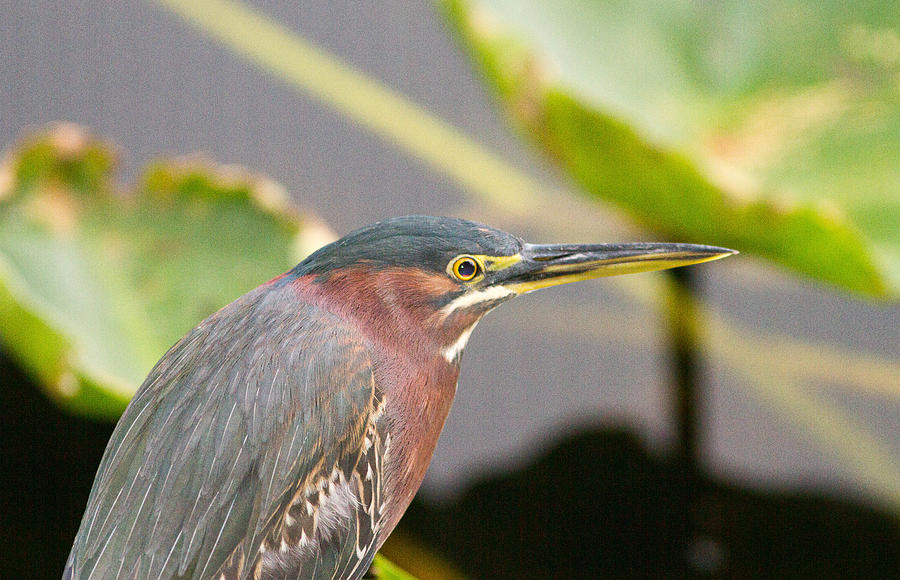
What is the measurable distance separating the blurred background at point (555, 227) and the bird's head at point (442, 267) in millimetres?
596

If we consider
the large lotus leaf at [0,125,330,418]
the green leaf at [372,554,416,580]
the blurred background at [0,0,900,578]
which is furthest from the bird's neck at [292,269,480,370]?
the large lotus leaf at [0,125,330,418]

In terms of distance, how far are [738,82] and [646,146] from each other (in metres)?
0.86

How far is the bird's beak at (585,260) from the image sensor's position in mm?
1349

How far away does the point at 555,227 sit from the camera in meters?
3.13

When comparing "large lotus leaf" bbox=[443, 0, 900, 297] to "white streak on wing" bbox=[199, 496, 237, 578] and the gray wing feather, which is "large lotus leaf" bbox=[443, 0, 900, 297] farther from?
"white streak on wing" bbox=[199, 496, 237, 578]

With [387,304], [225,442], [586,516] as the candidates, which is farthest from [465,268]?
[586,516]

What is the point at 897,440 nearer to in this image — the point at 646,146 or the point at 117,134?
the point at 646,146

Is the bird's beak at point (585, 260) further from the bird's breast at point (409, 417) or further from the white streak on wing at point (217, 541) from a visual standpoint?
the white streak on wing at point (217, 541)

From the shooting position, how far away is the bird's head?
4.32 ft

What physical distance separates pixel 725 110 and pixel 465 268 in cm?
157

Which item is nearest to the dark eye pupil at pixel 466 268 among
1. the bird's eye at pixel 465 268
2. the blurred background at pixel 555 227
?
the bird's eye at pixel 465 268

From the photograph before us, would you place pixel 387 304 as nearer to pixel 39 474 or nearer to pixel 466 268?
pixel 466 268

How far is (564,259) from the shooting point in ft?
4.46

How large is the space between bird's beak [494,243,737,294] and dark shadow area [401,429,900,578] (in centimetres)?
129
